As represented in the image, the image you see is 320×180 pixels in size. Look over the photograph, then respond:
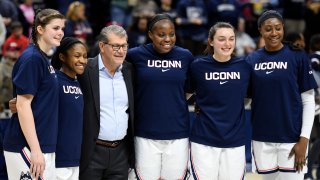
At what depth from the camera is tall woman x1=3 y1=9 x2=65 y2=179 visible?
5.05m

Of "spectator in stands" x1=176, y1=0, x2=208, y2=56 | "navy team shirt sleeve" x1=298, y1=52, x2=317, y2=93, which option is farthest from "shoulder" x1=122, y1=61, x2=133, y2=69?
"spectator in stands" x1=176, y1=0, x2=208, y2=56

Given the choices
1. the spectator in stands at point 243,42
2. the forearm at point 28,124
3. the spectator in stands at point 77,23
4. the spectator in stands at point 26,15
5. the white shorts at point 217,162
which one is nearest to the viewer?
the forearm at point 28,124

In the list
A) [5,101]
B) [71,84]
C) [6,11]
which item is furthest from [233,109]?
[6,11]

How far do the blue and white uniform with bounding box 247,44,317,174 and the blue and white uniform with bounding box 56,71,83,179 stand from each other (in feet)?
5.36

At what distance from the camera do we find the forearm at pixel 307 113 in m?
6.11

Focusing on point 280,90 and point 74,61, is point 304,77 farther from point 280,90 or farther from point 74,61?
point 74,61

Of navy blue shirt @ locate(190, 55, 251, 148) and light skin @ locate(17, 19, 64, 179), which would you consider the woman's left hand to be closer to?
navy blue shirt @ locate(190, 55, 251, 148)

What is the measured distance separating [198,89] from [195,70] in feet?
0.55

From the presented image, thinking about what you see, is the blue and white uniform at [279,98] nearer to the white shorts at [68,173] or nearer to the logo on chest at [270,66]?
the logo on chest at [270,66]

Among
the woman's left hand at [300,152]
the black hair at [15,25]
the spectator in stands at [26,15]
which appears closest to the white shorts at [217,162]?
the woman's left hand at [300,152]

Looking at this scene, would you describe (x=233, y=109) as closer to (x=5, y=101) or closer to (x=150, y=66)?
(x=150, y=66)

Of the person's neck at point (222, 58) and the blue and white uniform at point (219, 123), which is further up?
the person's neck at point (222, 58)

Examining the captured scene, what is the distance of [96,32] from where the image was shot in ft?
45.9

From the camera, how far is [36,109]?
5.16 metres
